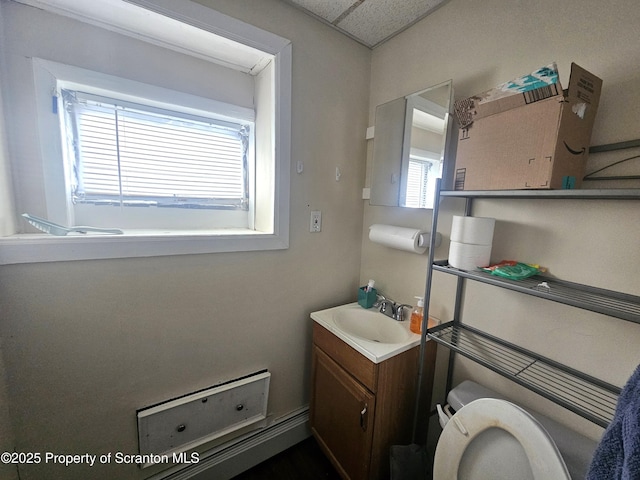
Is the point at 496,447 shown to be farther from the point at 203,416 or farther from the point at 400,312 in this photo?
→ the point at 203,416

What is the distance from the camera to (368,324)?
1.40 meters

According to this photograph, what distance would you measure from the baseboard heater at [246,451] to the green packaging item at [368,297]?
0.75 m

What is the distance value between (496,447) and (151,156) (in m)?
1.73

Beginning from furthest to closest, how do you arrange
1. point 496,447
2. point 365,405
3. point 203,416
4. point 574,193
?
point 203,416 < point 365,405 < point 496,447 < point 574,193

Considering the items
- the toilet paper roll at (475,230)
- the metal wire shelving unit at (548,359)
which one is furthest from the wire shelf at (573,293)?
the toilet paper roll at (475,230)

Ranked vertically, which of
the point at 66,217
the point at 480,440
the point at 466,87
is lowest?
the point at 480,440

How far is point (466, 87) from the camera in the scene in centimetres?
110

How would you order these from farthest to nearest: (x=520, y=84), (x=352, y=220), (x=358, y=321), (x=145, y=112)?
(x=352, y=220), (x=358, y=321), (x=145, y=112), (x=520, y=84)

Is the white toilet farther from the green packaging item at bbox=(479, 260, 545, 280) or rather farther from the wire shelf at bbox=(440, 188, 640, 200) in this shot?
the wire shelf at bbox=(440, 188, 640, 200)

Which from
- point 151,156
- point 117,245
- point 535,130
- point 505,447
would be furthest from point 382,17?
point 505,447

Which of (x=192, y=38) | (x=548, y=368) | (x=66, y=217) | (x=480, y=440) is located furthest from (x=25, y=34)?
(x=548, y=368)

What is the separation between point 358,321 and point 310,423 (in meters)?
0.66

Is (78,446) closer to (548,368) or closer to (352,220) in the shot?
(352,220)

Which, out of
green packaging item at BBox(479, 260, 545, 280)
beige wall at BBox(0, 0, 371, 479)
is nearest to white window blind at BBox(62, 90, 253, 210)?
beige wall at BBox(0, 0, 371, 479)
